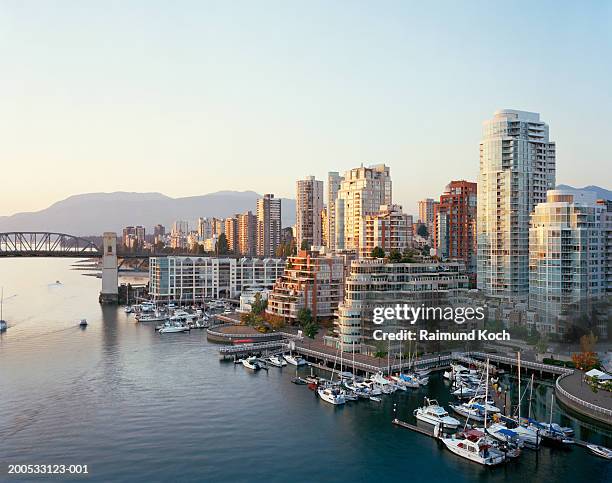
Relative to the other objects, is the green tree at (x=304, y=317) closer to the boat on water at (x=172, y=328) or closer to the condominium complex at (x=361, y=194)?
the boat on water at (x=172, y=328)

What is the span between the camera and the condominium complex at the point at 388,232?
49.1 meters

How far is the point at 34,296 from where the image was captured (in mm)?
72438

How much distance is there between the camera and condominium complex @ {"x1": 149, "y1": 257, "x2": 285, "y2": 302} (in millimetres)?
60125

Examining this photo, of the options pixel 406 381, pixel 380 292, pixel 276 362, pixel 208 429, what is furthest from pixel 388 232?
pixel 208 429

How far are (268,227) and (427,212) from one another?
27.0 metres

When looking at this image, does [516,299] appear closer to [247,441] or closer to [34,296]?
[247,441]

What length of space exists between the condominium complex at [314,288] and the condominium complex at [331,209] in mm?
22669

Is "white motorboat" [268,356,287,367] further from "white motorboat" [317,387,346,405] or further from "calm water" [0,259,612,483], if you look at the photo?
"white motorboat" [317,387,346,405]

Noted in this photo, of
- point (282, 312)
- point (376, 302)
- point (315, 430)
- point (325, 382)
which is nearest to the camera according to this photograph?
point (315, 430)

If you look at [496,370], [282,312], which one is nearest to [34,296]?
[282,312]

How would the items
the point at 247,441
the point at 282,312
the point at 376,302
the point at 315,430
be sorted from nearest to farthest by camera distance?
the point at 247,441 < the point at 315,430 < the point at 376,302 < the point at 282,312

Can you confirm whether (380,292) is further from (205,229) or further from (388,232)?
(205,229)

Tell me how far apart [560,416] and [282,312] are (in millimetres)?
22273

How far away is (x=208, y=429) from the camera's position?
2212cm
